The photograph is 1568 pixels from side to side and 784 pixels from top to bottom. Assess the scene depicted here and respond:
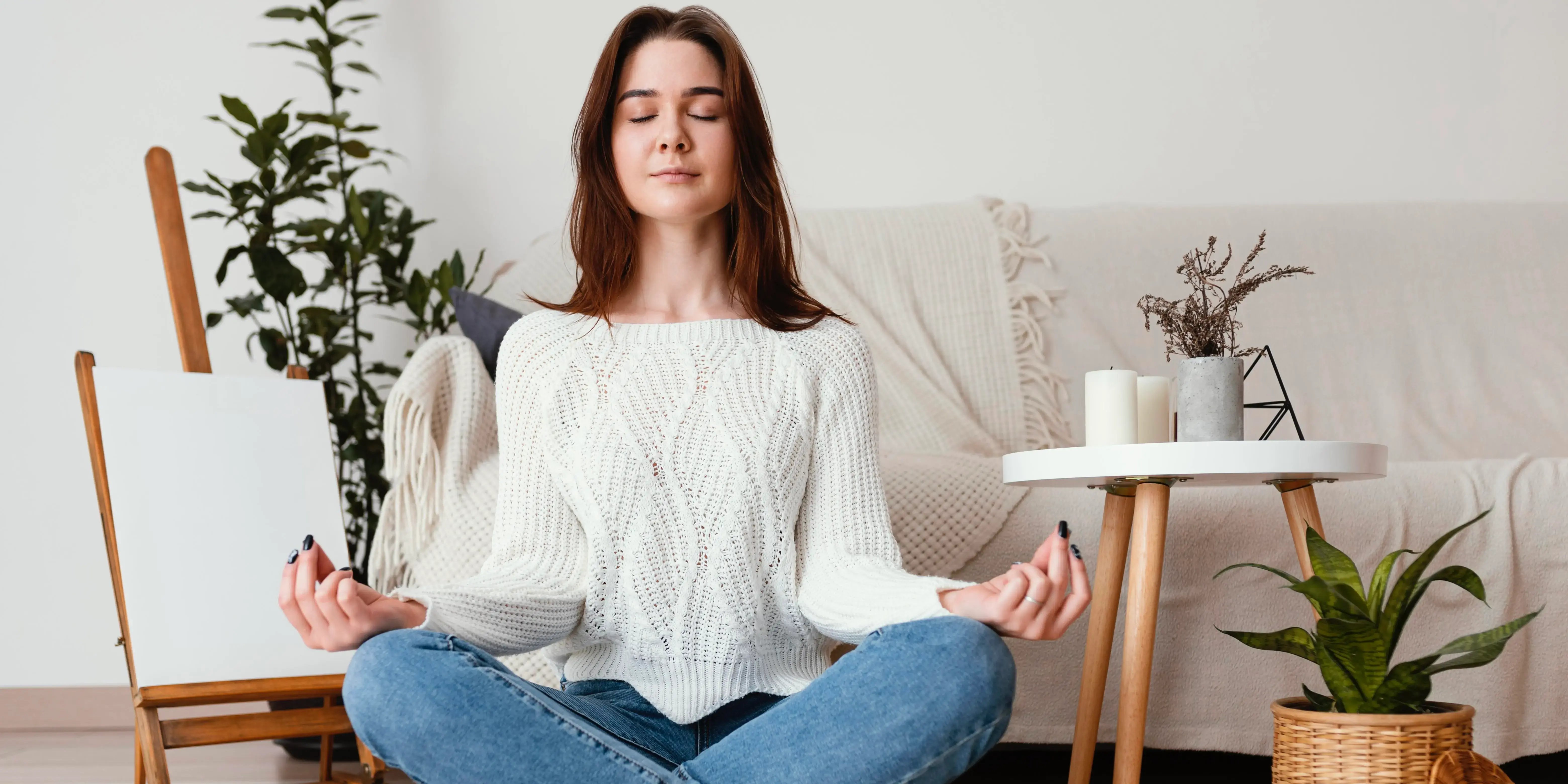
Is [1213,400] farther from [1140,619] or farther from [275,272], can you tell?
[275,272]

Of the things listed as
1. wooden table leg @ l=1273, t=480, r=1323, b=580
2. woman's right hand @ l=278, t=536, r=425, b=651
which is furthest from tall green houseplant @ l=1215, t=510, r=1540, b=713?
woman's right hand @ l=278, t=536, r=425, b=651

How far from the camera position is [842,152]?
2.60 meters

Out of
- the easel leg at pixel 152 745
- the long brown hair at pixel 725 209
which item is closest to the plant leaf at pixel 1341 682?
the long brown hair at pixel 725 209

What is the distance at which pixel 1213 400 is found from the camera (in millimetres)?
1309

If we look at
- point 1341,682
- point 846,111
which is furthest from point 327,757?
point 846,111

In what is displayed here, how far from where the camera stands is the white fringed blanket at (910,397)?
160 cm

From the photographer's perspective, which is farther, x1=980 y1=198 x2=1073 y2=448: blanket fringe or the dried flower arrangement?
x1=980 y1=198 x2=1073 y2=448: blanket fringe

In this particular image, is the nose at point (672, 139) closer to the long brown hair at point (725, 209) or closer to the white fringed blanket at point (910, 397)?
the long brown hair at point (725, 209)

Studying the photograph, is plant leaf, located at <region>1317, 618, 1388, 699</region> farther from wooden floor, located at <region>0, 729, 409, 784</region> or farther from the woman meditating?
wooden floor, located at <region>0, 729, 409, 784</region>

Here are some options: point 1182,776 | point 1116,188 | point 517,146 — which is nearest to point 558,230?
point 517,146

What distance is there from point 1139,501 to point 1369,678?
0.29 metres

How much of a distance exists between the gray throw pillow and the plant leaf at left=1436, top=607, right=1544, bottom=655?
1.25 meters

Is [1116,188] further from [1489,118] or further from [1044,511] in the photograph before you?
[1044,511]

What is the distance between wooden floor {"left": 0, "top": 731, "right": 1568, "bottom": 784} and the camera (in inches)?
69.1
